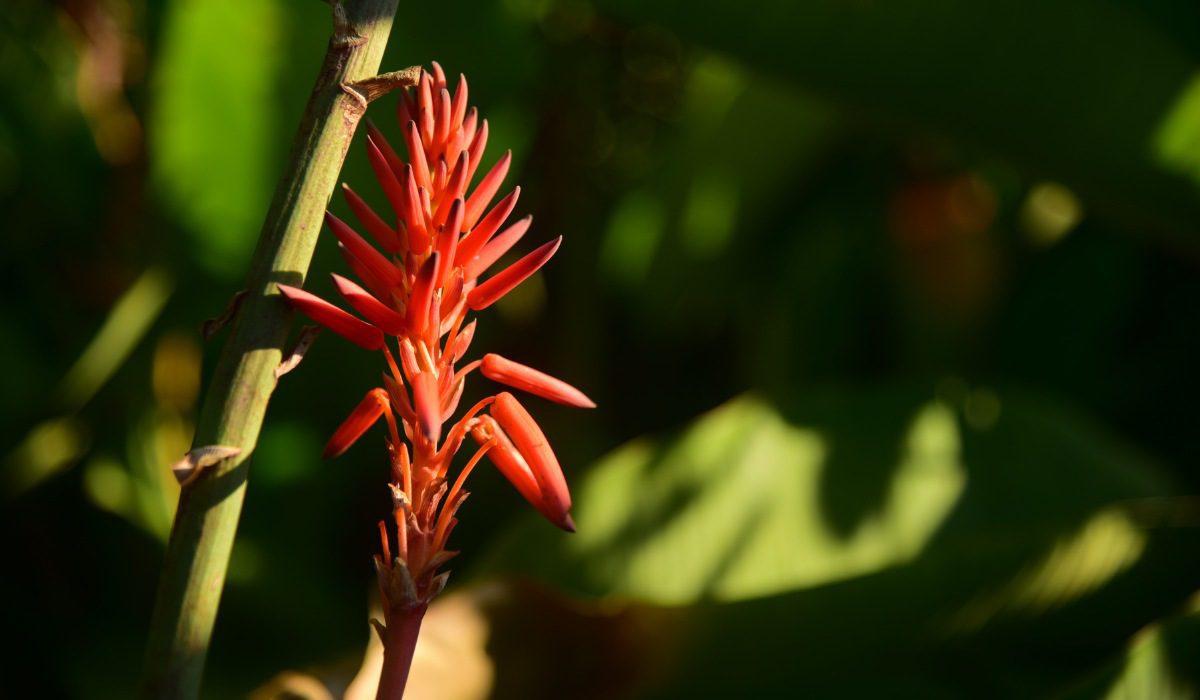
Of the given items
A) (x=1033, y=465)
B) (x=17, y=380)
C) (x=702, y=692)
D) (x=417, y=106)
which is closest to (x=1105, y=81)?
(x=1033, y=465)

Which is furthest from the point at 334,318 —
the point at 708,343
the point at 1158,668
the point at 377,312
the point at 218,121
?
the point at 708,343

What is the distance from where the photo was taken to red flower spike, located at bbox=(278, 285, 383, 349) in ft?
0.73

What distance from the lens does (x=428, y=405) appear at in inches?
8.3

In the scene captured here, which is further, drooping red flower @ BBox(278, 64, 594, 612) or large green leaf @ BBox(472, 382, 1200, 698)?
large green leaf @ BBox(472, 382, 1200, 698)

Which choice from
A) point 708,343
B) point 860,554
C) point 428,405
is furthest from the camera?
point 708,343

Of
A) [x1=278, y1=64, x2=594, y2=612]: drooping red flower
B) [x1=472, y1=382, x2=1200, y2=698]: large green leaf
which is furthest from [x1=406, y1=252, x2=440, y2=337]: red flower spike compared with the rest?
[x1=472, y1=382, x2=1200, y2=698]: large green leaf

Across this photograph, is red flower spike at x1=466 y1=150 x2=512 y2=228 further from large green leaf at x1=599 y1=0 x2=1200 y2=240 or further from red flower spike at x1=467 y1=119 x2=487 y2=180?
large green leaf at x1=599 y1=0 x2=1200 y2=240

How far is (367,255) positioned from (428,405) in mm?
36

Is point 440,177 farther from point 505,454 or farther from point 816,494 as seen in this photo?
point 816,494

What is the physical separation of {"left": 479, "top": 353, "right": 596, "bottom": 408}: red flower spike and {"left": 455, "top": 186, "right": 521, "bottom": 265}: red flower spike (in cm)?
2

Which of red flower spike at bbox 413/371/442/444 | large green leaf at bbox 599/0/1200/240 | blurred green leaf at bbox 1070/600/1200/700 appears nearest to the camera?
red flower spike at bbox 413/371/442/444

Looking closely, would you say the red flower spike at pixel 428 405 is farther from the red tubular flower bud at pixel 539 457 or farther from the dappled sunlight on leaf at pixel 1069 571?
the dappled sunlight on leaf at pixel 1069 571

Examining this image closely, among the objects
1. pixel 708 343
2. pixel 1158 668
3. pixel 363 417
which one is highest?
pixel 363 417

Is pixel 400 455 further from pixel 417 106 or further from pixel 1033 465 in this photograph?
pixel 1033 465
